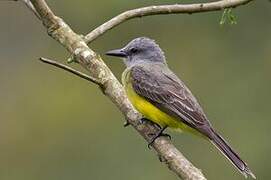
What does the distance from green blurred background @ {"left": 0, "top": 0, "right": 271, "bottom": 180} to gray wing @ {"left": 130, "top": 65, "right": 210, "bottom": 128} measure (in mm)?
4591

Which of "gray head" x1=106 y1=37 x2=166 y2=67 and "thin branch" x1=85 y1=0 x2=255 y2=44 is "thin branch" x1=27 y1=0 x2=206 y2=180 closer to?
"thin branch" x1=85 y1=0 x2=255 y2=44

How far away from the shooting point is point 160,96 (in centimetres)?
915

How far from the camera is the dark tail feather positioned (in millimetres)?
8148

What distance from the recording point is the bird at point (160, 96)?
8.70 meters

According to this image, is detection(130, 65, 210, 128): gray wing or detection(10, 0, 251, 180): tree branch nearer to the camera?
detection(10, 0, 251, 180): tree branch

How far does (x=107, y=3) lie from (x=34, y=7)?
815cm

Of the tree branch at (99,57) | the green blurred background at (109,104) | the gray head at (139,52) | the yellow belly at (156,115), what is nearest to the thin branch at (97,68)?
the tree branch at (99,57)

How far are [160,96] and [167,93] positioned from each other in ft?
0.24

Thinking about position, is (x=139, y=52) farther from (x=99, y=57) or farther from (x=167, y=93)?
(x=99, y=57)

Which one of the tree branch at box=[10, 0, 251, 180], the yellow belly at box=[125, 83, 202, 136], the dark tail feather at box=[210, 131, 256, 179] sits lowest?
the dark tail feather at box=[210, 131, 256, 179]

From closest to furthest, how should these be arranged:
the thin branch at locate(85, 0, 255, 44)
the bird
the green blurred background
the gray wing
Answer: the thin branch at locate(85, 0, 255, 44) < the bird < the gray wing < the green blurred background

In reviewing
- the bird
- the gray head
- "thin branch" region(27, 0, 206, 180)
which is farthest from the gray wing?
"thin branch" region(27, 0, 206, 180)

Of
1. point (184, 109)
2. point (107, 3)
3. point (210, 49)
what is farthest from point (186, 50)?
point (184, 109)

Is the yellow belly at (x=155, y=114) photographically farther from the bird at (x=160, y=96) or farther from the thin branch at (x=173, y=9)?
the thin branch at (x=173, y=9)
